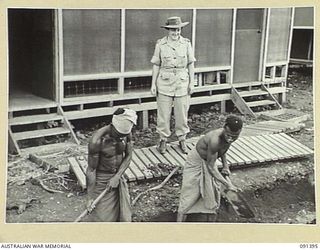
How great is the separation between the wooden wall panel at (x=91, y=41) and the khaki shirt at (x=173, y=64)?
24 centimetres

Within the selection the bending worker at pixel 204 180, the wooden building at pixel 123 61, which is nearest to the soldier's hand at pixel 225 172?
the bending worker at pixel 204 180

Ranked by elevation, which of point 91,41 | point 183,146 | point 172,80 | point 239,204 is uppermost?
point 91,41

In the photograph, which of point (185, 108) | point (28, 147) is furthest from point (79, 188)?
point (185, 108)

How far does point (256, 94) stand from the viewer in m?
2.17

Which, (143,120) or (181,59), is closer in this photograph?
(181,59)

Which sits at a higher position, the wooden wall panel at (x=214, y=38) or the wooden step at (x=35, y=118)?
the wooden wall panel at (x=214, y=38)

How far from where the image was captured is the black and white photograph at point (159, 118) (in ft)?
4.60

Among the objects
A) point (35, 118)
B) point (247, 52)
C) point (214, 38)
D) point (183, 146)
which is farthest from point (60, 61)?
point (247, 52)

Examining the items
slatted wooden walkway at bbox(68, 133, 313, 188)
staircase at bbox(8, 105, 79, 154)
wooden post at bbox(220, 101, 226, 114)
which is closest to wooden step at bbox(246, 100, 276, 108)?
wooden post at bbox(220, 101, 226, 114)

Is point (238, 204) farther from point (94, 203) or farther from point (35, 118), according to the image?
point (35, 118)

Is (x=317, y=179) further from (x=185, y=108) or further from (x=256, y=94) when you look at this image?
(x=256, y=94)

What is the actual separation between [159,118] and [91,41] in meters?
0.42

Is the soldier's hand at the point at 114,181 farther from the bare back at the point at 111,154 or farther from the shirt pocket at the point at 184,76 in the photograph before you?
the shirt pocket at the point at 184,76

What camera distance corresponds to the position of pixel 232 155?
174 cm
